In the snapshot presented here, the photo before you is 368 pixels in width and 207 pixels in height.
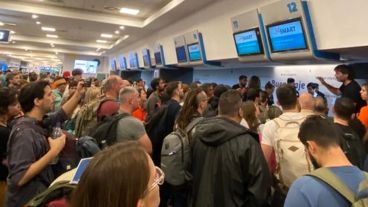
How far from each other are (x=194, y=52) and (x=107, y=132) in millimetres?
5742

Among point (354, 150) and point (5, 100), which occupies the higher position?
point (5, 100)

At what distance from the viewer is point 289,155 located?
245 cm

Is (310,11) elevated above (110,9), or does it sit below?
below

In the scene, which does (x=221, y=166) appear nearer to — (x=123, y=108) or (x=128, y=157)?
(x=123, y=108)

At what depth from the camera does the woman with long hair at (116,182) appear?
0.88 metres

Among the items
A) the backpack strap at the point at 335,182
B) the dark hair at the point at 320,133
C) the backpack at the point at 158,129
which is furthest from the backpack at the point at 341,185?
the backpack at the point at 158,129

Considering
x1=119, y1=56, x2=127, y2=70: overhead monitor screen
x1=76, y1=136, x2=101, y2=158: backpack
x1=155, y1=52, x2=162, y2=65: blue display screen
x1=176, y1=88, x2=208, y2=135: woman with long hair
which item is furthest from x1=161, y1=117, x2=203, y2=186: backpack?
x1=119, y1=56, x2=127, y2=70: overhead monitor screen

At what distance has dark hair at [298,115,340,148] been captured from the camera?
1.67 meters

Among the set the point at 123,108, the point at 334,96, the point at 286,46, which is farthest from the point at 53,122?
the point at 334,96

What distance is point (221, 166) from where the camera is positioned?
2.52m

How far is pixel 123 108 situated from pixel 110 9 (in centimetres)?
719

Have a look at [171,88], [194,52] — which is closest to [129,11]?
[194,52]

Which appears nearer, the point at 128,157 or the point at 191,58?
the point at 128,157

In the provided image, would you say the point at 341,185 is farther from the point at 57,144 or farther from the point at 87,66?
the point at 87,66
